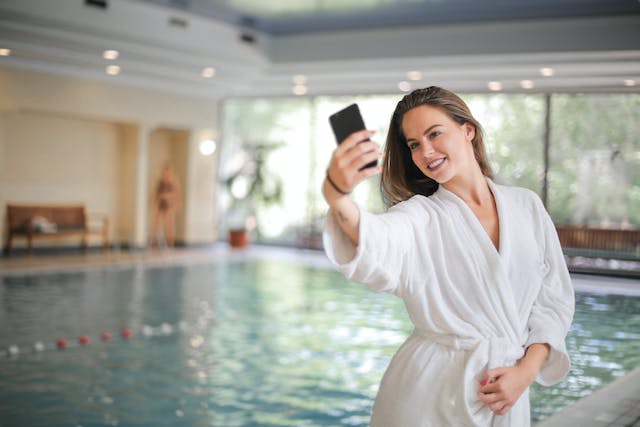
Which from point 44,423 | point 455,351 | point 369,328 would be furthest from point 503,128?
point 455,351

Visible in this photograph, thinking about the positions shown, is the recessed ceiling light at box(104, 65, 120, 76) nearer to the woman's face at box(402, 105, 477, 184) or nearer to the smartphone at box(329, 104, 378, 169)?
the woman's face at box(402, 105, 477, 184)

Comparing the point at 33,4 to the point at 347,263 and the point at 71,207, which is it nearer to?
the point at 71,207

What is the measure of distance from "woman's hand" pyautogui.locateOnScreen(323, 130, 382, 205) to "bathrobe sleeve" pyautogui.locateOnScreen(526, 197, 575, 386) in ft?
1.91

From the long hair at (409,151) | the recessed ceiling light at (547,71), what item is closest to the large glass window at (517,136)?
the recessed ceiling light at (547,71)

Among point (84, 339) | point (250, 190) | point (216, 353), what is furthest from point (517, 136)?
point (84, 339)

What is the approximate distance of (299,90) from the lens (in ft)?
46.4

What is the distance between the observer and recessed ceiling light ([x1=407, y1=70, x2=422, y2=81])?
1108 centimetres

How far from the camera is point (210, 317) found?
7.90 m

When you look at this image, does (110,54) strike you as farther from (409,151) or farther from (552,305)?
(552,305)

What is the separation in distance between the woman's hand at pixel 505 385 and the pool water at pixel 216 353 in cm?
217

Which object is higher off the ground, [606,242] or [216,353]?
[606,242]

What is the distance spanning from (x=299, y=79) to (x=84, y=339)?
7.29 metres

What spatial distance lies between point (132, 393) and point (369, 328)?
116 inches

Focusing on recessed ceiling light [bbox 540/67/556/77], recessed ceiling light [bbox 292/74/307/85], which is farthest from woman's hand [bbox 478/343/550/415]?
recessed ceiling light [bbox 292/74/307/85]
